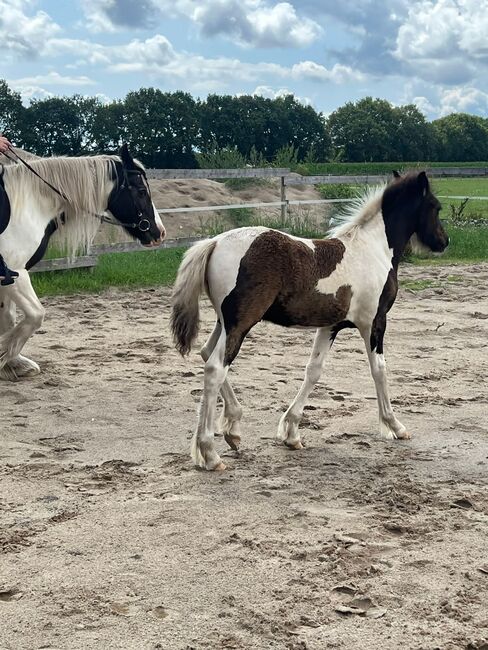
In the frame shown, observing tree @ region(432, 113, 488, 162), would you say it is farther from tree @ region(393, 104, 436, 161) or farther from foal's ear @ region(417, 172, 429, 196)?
foal's ear @ region(417, 172, 429, 196)

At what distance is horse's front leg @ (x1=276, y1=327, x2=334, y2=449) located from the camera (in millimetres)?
5258

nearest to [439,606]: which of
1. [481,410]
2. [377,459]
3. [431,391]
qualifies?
[377,459]

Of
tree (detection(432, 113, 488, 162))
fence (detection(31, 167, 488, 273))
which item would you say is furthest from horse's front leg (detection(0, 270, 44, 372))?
tree (detection(432, 113, 488, 162))

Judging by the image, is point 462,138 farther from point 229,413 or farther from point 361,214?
point 229,413

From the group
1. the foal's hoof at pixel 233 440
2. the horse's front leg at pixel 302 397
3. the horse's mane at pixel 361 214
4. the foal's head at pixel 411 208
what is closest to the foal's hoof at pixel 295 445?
the horse's front leg at pixel 302 397

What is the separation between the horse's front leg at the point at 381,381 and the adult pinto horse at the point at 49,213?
2.88m

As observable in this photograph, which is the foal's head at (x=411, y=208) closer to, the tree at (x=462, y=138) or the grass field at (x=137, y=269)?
the grass field at (x=137, y=269)

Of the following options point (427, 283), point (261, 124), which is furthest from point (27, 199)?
point (261, 124)

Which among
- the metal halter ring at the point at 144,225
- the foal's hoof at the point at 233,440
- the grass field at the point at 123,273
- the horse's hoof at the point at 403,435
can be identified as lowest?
the horse's hoof at the point at 403,435

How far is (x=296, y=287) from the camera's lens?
198 inches

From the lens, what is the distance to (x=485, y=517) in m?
4.11

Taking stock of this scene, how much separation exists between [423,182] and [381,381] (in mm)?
1497

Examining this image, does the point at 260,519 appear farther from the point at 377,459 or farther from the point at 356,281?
the point at 356,281

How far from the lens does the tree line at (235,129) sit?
100ft
